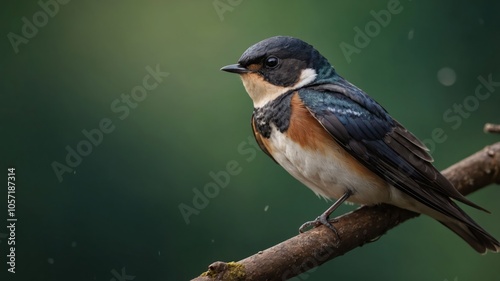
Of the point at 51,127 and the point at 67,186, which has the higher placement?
the point at 51,127

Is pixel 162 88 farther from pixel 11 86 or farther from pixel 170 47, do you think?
pixel 11 86

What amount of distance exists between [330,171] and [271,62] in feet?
2.06

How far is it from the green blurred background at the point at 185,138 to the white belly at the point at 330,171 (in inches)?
34.2

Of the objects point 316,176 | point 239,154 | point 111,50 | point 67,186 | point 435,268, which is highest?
point 111,50

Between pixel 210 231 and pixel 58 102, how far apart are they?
1188mm

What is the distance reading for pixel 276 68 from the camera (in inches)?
135

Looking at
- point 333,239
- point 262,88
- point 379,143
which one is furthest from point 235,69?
point 333,239

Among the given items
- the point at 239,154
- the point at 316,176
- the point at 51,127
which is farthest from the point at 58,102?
the point at 316,176

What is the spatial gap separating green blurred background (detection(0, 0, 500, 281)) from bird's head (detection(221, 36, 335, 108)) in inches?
31.0

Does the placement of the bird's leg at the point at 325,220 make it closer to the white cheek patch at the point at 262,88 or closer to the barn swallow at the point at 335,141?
the barn swallow at the point at 335,141

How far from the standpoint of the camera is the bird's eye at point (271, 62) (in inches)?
135

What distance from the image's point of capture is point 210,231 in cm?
414

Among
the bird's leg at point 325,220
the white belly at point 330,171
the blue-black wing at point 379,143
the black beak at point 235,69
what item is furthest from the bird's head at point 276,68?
the bird's leg at point 325,220

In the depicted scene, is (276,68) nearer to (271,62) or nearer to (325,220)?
(271,62)
